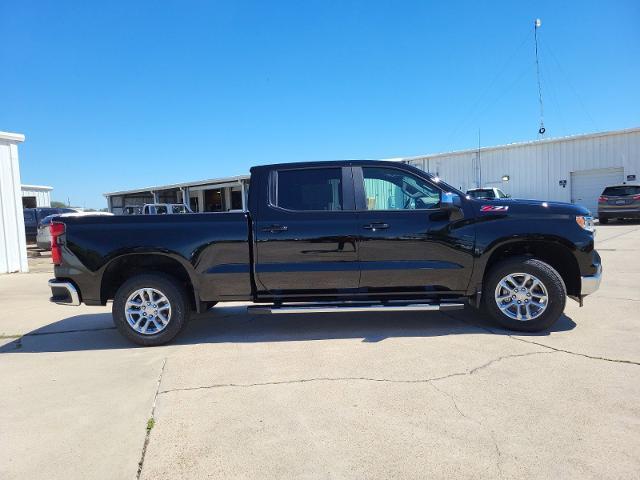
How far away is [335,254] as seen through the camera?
464 centimetres

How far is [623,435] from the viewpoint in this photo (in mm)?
2635

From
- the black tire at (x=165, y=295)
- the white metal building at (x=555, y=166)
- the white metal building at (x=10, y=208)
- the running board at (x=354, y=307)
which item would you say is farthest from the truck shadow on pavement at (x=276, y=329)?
the white metal building at (x=555, y=166)

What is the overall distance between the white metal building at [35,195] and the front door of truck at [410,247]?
35034 millimetres

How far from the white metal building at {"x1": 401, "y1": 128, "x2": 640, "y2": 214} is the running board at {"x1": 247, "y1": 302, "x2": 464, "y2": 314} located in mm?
21634

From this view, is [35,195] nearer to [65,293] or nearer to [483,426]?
[65,293]

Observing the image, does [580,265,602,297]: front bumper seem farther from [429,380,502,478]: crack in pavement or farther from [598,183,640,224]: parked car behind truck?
[598,183,640,224]: parked car behind truck

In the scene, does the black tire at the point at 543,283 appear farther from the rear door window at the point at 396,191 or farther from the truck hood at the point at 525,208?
the rear door window at the point at 396,191

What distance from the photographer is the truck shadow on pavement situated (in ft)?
15.7

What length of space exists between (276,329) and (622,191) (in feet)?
62.5

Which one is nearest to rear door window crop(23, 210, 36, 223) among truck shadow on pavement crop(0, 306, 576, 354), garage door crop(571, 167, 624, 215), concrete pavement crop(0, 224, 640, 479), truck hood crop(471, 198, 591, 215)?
truck shadow on pavement crop(0, 306, 576, 354)

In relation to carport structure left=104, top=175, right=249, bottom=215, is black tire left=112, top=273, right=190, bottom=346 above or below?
below

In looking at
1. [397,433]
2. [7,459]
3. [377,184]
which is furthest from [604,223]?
[7,459]

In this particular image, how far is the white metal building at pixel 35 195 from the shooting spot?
107 feet

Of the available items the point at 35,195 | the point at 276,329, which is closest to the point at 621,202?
the point at 276,329
